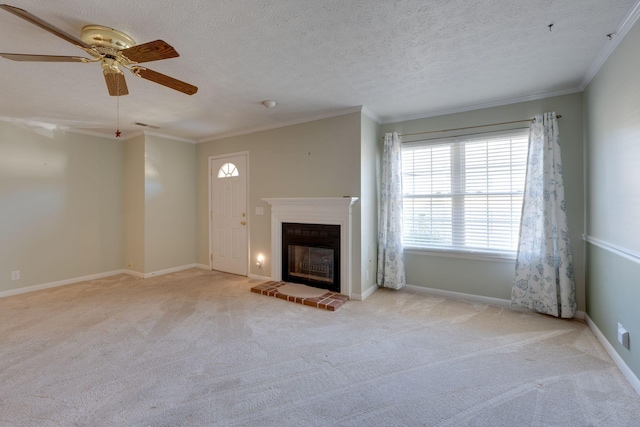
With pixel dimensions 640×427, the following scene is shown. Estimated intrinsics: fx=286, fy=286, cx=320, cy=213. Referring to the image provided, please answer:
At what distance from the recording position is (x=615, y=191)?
2262mm

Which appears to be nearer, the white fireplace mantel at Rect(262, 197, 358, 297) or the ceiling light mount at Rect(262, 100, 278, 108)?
the ceiling light mount at Rect(262, 100, 278, 108)

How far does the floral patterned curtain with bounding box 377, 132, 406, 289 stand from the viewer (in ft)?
12.8

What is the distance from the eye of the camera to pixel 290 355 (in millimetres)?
2361

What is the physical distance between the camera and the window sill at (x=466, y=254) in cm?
339

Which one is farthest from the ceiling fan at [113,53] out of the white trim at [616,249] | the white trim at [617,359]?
the white trim at [617,359]

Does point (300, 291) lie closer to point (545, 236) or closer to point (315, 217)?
point (315, 217)

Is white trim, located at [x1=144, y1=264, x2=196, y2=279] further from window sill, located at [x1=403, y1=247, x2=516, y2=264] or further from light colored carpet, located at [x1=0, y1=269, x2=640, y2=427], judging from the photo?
window sill, located at [x1=403, y1=247, x2=516, y2=264]

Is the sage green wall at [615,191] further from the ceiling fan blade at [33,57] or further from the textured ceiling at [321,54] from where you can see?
the ceiling fan blade at [33,57]

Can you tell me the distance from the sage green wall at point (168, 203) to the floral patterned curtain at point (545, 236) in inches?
204

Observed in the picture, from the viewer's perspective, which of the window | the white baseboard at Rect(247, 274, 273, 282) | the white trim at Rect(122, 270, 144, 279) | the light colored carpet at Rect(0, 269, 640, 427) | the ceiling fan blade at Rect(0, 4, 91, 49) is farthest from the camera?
the white trim at Rect(122, 270, 144, 279)

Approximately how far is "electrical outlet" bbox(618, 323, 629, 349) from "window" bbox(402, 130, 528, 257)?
124 cm

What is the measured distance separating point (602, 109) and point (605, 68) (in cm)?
33

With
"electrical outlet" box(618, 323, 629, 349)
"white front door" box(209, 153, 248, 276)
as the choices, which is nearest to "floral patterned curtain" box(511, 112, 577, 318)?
"electrical outlet" box(618, 323, 629, 349)

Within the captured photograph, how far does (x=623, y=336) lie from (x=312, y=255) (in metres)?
3.12
